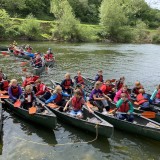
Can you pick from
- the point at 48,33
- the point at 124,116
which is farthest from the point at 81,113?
the point at 48,33

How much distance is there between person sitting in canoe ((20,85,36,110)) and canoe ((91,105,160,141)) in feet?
9.40

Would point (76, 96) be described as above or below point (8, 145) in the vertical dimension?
above

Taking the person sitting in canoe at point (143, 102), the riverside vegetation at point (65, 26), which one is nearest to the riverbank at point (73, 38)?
the riverside vegetation at point (65, 26)

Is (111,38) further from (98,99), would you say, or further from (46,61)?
(98,99)

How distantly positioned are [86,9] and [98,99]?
72.9 metres

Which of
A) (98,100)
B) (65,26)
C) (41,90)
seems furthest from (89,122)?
(65,26)

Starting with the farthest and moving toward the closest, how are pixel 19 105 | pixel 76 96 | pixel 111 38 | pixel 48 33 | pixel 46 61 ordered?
pixel 111 38 → pixel 48 33 → pixel 46 61 → pixel 19 105 → pixel 76 96

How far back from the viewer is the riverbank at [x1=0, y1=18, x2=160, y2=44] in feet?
176

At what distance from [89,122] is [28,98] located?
3.16 meters

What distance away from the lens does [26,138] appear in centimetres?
1160

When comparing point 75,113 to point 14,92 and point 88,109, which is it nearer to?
point 88,109

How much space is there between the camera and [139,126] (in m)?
11.3

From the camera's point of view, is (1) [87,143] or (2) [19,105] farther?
(2) [19,105]

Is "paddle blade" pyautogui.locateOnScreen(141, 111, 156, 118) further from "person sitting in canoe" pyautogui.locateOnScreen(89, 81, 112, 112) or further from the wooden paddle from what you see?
Answer: the wooden paddle
